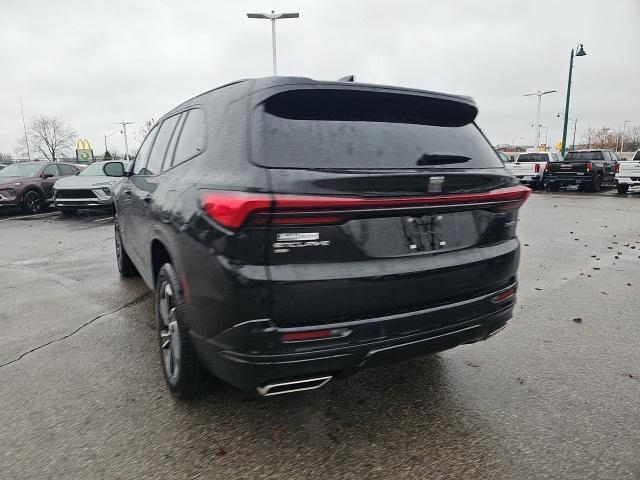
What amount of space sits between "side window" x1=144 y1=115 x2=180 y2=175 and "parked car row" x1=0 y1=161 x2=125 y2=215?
8253 millimetres

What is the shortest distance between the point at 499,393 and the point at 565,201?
15308 mm

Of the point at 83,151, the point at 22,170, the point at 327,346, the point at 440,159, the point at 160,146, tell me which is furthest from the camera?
the point at 83,151

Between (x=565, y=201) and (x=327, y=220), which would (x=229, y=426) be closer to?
(x=327, y=220)

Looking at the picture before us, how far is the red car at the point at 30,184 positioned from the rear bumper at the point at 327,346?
1437 cm

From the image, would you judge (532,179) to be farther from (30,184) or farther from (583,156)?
(30,184)

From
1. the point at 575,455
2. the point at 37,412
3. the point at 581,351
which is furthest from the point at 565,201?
the point at 37,412

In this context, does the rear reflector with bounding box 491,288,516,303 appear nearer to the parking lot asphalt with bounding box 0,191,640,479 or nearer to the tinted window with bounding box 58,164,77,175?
the parking lot asphalt with bounding box 0,191,640,479

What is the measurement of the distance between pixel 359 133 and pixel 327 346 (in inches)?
40.9

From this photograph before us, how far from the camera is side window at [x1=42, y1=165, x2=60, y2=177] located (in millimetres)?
14966

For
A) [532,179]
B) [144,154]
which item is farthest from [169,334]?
[532,179]

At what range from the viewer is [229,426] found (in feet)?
8.45

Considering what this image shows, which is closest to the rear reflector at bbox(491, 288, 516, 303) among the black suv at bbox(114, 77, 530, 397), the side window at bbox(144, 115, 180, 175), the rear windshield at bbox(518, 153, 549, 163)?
the black suv at bbox(114, 77, 530, 397)

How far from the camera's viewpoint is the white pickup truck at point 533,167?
21.6 metres

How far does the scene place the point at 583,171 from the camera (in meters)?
19.6
